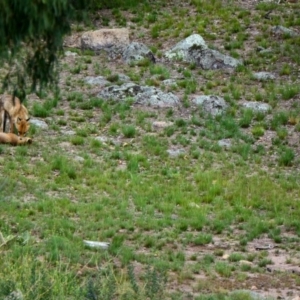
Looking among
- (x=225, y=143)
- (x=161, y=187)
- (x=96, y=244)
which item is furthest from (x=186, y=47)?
(x=96, y=244)

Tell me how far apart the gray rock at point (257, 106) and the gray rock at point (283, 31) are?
15.5 ft

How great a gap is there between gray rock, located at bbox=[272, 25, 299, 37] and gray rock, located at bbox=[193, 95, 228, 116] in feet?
16.5

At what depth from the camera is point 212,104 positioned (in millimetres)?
18156

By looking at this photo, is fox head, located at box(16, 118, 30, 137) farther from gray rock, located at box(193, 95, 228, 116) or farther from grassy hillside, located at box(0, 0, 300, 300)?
gray rock, located at box(193, 95, 228, 116)

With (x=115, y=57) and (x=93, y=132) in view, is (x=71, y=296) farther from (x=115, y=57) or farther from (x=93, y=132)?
(x=115, y=57)

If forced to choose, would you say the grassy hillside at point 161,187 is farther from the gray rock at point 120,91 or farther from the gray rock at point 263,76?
the gray rock at point 120,91

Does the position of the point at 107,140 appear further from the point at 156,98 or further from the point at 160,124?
the point at 156,98

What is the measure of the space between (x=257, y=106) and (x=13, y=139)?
18.8 feet

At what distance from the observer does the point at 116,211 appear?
41.3 feet

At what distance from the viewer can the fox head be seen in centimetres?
1595

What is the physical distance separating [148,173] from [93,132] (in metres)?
2.41

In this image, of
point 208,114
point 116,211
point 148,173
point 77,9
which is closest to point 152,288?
point 77,9

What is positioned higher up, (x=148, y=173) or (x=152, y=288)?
(x=152, y=288)

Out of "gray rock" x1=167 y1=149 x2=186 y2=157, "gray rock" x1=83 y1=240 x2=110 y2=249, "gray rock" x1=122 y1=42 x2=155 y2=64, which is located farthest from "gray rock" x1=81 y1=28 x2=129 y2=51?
"gray rock" x1=83 y1=240 x2=110 y2=249
